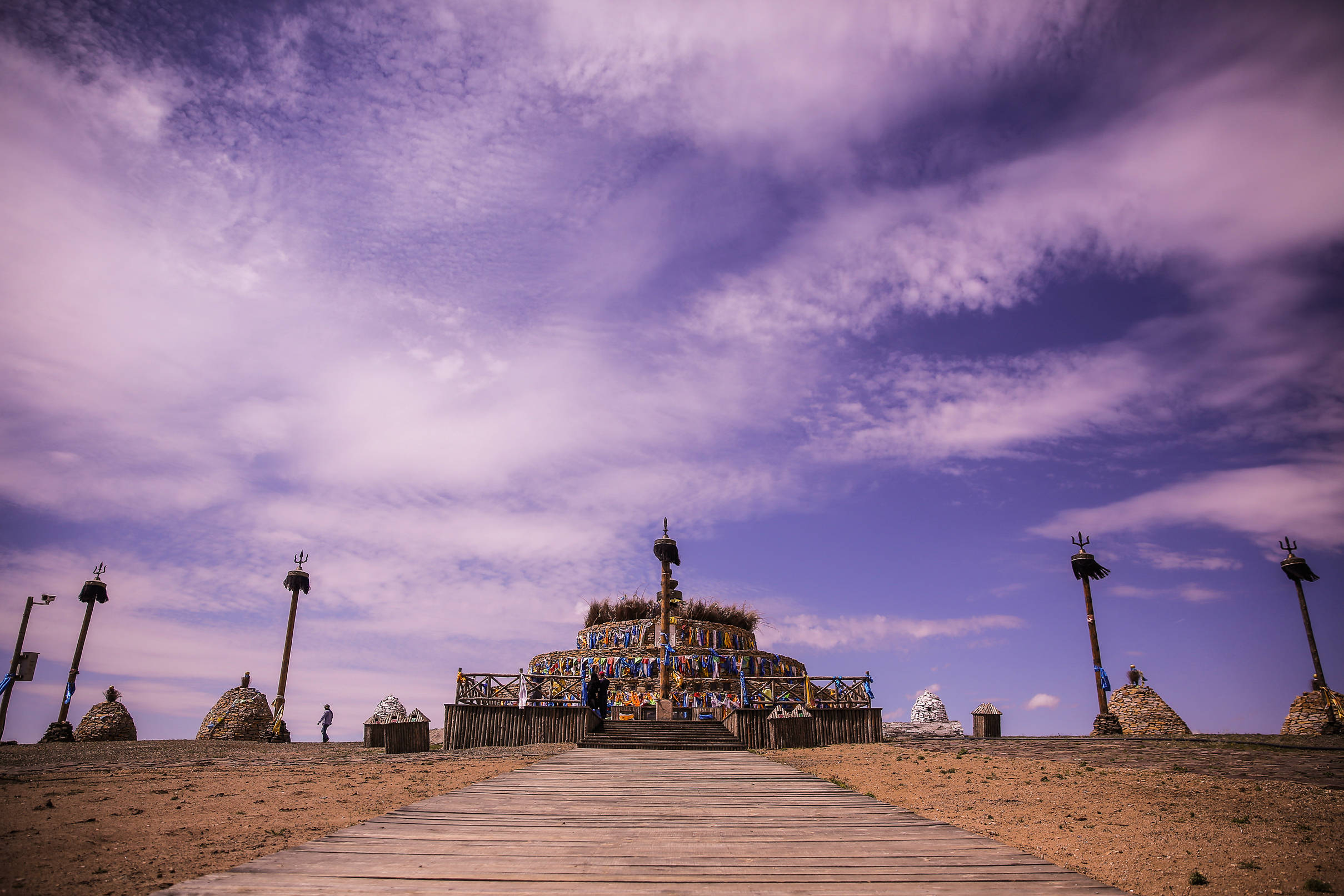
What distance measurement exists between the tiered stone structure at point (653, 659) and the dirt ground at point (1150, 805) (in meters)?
12.3

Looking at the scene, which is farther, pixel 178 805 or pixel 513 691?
pixel 513 691

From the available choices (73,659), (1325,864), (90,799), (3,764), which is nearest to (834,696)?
(1325,864)

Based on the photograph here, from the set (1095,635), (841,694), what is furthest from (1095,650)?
(841,694)

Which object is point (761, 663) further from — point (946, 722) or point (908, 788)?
point (908, 788)

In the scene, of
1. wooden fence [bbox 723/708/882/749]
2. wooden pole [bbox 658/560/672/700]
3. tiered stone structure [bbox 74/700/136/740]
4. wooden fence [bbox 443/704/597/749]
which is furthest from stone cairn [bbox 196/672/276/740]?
wooden fence [bbox 723/708/882/749]

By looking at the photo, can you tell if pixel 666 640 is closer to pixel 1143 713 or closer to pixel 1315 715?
pixel 1143 713

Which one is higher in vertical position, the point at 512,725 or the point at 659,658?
the point at 659,658

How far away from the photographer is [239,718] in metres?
28.2

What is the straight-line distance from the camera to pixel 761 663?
2983cm

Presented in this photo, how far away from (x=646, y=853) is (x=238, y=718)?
29869 millimetres

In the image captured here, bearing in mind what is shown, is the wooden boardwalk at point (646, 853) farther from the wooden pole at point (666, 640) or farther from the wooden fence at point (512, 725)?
the wooden pole at point (666, 640)

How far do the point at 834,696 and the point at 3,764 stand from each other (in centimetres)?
1969

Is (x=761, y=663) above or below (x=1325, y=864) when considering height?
above

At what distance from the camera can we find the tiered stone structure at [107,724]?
27.4 metres
